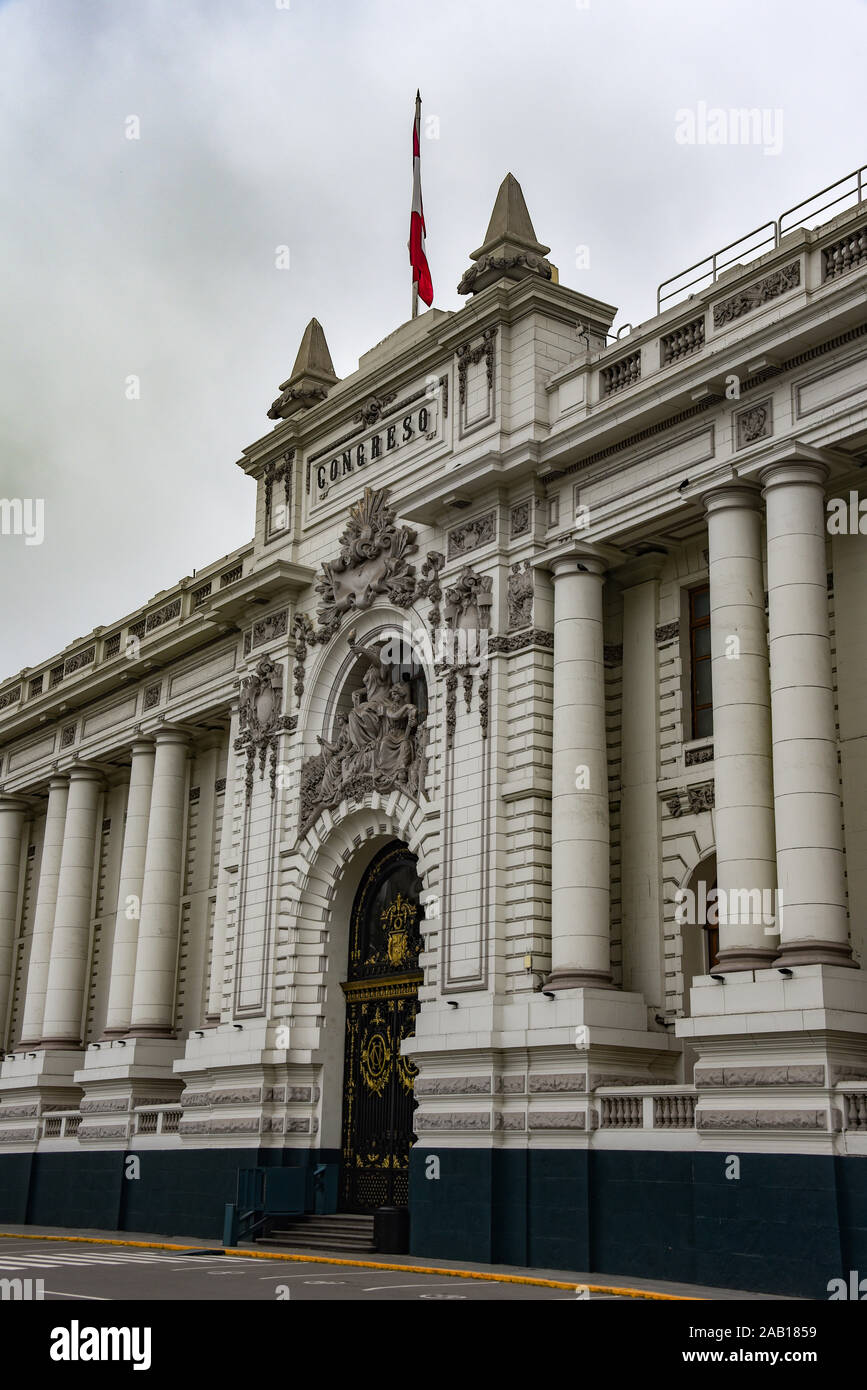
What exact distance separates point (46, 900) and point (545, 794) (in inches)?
904

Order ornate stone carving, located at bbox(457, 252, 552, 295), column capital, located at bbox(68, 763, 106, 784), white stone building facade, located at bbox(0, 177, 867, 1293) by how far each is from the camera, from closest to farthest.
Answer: white stone building facade, located at bbox(0, 177, 867, 1293) → ornate stone carving, located at bbox(457, 252, 552, 295) → column capital, located at bbox(68, 763, 106, 784)

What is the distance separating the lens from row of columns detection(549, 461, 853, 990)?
817 inches

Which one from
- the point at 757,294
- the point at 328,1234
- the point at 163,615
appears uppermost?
the point at 163,615

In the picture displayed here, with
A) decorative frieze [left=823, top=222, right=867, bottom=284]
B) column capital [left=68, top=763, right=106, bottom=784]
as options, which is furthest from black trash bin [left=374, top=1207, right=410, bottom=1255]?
column capital [left=68, top=763, right=106, bottom=784]

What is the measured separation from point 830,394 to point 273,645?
14977 millimetres

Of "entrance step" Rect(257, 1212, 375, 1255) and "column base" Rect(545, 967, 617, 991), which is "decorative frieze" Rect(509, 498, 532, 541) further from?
"entrance step" Rect(257, 1212, 375, 1255)

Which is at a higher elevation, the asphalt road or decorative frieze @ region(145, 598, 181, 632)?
decorative frieze @ region(145, 598, 181, 632)

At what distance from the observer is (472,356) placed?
1139 inches

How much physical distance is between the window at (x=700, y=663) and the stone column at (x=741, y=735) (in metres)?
2.39

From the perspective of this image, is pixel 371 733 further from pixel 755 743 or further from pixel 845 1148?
pixel 845 1148

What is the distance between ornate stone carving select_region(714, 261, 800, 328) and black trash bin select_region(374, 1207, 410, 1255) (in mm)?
15444

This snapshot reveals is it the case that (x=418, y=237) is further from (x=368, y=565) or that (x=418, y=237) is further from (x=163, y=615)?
(x=163, y=615)

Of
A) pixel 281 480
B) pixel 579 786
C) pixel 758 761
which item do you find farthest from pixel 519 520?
pixel 281 480

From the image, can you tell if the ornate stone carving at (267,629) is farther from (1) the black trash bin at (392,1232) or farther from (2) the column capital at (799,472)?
(2) the column capital at (799,472)
